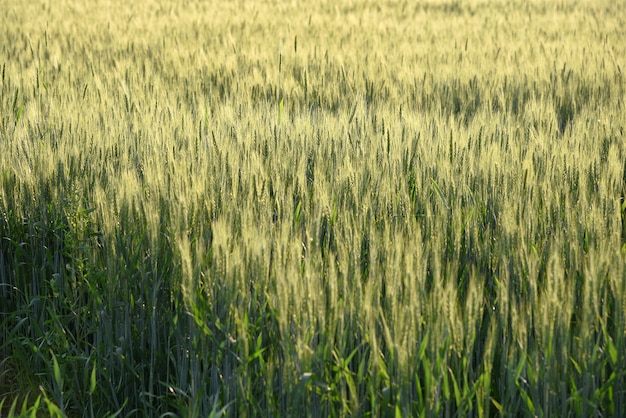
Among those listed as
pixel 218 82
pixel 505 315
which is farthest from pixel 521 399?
pixel 218 82

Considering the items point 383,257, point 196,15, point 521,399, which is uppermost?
point 196,15

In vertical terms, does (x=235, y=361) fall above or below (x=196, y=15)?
below

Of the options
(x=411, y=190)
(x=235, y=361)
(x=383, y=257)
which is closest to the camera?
(x=235, y=361)

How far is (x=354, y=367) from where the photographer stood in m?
1.19

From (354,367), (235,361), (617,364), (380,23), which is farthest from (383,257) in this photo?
(380,23)

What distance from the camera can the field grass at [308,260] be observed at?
1.05 metres

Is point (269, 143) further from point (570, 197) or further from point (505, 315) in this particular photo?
point (505, 315)

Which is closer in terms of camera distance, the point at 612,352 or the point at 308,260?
the point at 612,352

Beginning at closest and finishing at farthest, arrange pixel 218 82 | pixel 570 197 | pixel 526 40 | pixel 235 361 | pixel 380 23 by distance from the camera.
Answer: pixel 235 361 < pixel 570 197 < pixel 218 82 < pixel 526 40 < pixel 380 23

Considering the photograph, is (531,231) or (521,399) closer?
(521,399)

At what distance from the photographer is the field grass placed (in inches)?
41.4

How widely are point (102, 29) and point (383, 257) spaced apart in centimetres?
439

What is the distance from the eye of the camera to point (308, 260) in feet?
4.01

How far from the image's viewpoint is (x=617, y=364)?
104 centimetres
